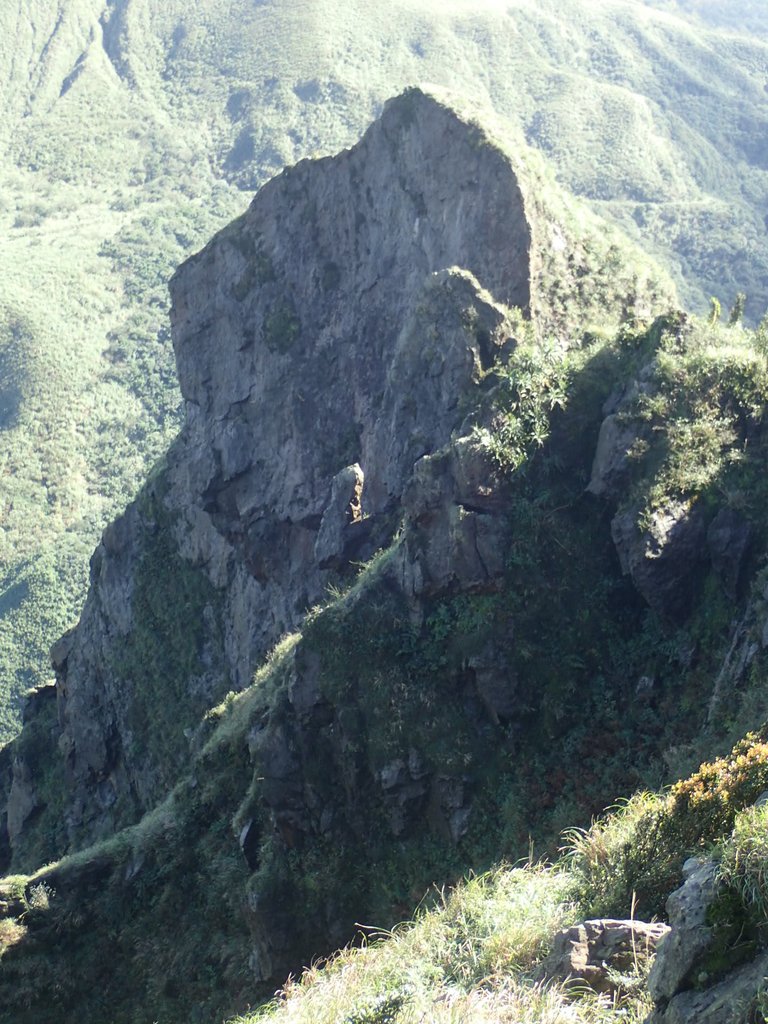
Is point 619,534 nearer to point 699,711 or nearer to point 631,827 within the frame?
point 699,711

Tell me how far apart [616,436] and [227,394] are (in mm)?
22429

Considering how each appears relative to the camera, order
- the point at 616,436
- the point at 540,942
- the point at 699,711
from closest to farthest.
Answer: the point at 540,942 → the point at 699,711 → the point at 616,436

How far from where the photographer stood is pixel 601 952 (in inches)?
361

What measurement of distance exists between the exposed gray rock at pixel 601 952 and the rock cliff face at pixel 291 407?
17.6m

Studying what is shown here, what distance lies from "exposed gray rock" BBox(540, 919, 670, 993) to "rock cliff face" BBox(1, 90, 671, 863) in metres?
17.6

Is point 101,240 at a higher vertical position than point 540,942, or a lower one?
higher

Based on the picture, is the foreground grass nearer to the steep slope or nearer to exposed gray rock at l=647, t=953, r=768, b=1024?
the steep slope

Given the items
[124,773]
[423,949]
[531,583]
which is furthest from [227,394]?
[423,949]

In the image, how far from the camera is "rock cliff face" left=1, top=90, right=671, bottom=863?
29.0 m

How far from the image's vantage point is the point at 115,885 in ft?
68.4

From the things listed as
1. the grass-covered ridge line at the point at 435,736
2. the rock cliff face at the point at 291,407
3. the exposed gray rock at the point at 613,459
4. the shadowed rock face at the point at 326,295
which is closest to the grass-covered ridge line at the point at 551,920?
the grass-covered ridge line at the point at 435,736

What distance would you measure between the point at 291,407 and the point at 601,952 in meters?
29.5

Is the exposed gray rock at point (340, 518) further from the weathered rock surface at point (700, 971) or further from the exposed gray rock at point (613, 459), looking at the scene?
the weathered rock surface at point (700, 971)

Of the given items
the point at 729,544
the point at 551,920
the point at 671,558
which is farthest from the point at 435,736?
the point at 551,920
